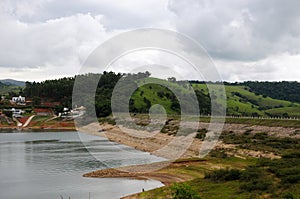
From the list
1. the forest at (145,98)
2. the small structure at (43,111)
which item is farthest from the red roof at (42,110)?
the forest at (145,98)

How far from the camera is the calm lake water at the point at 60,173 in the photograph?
127 feet

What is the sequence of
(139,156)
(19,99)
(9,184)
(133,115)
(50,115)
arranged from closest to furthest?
1. (9,184)
2. (139,156)
3. (133,115)
4. (50,115)
5. (19,99)

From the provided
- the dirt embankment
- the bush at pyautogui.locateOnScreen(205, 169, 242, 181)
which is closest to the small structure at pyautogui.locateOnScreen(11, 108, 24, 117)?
the dirt embankment

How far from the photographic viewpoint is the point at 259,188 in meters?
31.3

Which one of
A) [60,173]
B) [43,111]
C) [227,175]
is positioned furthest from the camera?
[43,111]

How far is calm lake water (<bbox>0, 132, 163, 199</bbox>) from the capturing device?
3885 centimetres

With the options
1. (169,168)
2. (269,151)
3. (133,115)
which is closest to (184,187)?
(169,168)

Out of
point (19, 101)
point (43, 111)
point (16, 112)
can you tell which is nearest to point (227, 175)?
point (16, 112)

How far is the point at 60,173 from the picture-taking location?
1970 inches

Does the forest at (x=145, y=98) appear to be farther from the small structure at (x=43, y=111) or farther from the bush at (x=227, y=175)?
the bush at (x=227, y=175)

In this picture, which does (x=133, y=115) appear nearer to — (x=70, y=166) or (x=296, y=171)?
(x=70, y=166)

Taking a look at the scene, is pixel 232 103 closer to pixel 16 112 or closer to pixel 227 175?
pixel 16 112

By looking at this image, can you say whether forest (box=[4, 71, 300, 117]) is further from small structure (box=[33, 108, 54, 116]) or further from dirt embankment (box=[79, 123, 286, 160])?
dirt embankment (box=[79, 123, 286, 160])

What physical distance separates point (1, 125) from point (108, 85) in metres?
57.8
